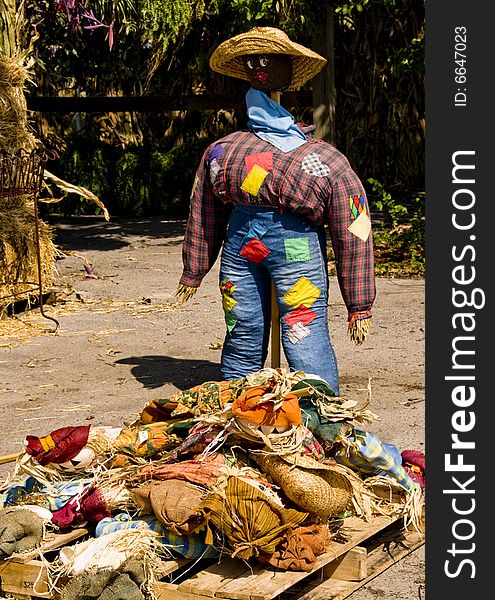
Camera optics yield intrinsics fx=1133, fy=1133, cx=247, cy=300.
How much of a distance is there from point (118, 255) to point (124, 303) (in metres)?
2.81

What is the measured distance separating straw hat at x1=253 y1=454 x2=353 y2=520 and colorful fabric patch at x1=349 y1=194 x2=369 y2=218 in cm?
190

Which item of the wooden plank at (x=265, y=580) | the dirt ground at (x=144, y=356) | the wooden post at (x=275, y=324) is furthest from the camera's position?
the dirt ground at (x=144, y=356)

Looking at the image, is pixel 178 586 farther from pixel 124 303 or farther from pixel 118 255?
pixel 118 255

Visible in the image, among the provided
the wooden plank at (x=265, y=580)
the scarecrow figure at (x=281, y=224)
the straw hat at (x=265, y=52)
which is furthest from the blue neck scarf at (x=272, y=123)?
the wooden plank at (x=265, y=580)

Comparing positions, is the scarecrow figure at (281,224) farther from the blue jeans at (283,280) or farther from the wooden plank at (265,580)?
the wooden plank at (265,580)

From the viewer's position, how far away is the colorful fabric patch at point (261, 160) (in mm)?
5668

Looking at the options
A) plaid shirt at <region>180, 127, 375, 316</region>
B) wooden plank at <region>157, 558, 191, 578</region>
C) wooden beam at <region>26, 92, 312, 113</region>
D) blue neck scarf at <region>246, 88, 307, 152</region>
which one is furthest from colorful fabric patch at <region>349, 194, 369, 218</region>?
wooden beam at <region>26, 92, 312, 113</region>

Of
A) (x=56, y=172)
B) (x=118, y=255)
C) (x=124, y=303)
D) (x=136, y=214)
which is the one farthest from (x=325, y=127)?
(x=56, y=172)

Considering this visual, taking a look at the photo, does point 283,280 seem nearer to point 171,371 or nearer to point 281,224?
point 281,224

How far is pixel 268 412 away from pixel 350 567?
635 mm

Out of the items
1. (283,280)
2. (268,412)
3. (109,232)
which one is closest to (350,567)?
(268,412)

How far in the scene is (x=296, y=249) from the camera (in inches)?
224

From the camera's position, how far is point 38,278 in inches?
381

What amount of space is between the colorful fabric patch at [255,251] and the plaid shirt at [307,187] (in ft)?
0.66
